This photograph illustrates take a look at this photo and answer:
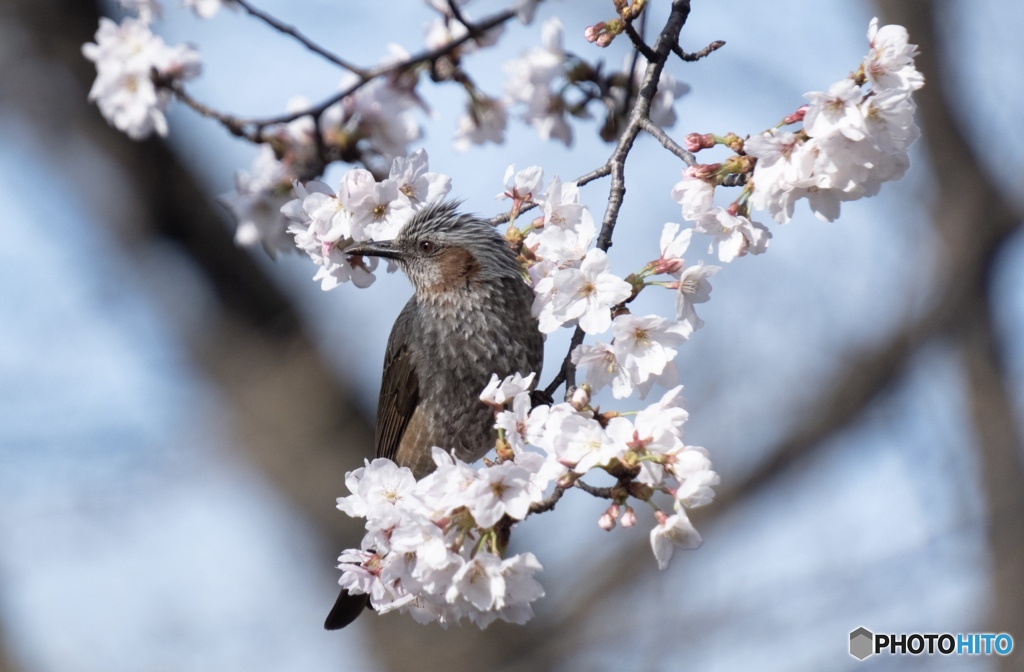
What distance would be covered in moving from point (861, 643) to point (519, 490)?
13.0 ft

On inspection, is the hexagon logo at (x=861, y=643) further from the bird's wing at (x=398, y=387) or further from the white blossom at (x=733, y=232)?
the white blossom at (x=733, y=232)

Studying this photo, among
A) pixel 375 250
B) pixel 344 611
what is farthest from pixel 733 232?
pixel 344 611

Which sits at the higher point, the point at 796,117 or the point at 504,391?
the point at 796,117

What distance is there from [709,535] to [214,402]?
4.88 metres

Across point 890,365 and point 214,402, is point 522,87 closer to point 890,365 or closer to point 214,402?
point 890,365

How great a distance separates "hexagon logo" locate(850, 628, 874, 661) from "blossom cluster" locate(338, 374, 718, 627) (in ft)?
11.4

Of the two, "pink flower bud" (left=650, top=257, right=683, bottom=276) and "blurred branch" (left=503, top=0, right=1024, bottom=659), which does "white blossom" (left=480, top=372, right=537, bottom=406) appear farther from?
"blurred branch" (left=503, top=0, right=1024, bottom=659)

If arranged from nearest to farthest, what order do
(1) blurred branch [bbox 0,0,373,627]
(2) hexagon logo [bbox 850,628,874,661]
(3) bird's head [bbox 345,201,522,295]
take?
(3) bird's head [bbox 345,201,522,295], (2) hexagon logo [bbox 850,628,874,661], (1) blurred branch [bbox 0,0,373,627]

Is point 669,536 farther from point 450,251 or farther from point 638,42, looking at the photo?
point 450,251

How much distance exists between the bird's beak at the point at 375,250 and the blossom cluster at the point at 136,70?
125 cm

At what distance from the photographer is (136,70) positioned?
399 cm

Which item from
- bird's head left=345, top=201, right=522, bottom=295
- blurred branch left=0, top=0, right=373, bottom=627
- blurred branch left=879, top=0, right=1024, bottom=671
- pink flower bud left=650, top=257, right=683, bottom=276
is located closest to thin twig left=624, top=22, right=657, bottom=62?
pink flower bud left=650, top=257, right=683, bottom=276

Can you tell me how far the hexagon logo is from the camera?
506cm

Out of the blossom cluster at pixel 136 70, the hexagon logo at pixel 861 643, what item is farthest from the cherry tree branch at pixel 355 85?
the hexagon logo at pixel 861 643
